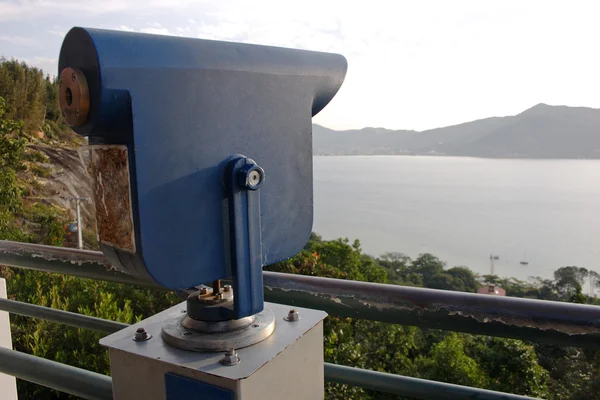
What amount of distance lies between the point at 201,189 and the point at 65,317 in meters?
0.92

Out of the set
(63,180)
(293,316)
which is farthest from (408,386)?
(63,180)

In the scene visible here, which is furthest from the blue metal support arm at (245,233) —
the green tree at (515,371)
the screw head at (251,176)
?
the green tree at (515,371)

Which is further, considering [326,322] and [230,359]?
[326,322]

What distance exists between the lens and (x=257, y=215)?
88cm

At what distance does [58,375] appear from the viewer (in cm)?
124

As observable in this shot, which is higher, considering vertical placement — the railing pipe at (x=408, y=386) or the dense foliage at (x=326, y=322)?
the railing pipe at (x=408, y=386)

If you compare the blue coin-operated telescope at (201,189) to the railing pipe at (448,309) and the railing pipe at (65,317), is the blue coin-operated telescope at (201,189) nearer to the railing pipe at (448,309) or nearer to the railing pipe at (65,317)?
the railing pipe at (448,309)

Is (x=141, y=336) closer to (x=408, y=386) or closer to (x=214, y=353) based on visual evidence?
(x=214, y=353)

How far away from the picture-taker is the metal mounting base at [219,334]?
845 millimetres

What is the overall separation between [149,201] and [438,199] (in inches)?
2246

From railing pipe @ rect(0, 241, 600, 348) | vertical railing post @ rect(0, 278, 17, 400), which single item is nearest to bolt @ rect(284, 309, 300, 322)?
railing pipe @ rect(0, 241, 600, 348)

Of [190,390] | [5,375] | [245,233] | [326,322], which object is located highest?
[245,233]

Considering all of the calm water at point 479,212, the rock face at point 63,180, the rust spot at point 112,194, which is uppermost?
the rust spot at point 112,194

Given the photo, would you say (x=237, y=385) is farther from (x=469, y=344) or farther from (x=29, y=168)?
(x=29, y=168)
